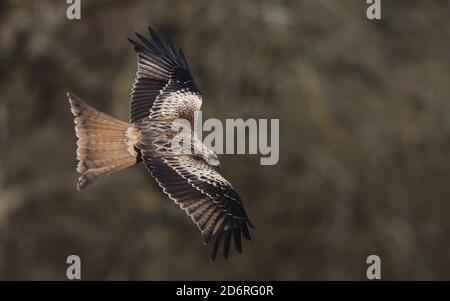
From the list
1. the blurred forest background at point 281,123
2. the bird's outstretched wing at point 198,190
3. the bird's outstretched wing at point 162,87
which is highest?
the blurred forest background at point 281,123

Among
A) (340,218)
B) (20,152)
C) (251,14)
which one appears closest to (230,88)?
(251,14)

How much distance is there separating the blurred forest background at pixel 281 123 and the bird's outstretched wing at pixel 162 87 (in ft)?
16.8

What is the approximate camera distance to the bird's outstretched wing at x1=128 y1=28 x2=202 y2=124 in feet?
24.2

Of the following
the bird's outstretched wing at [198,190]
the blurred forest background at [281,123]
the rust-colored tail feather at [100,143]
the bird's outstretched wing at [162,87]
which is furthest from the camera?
the blurred forest background at [281,123]

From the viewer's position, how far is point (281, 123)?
1488cm

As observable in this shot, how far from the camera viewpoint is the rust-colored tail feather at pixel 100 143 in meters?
6.23

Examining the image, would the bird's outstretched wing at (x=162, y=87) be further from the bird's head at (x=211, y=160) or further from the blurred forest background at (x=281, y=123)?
the blurred forest background at (x=281, y=123)

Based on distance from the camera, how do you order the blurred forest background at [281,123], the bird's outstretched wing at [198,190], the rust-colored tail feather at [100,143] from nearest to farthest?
the rust-colored tail feather at [100,143] → the bird's outstretched wing at [198,190] → the blurred forest background at [281,123]

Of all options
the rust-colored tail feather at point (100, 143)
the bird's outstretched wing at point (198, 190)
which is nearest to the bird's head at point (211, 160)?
the bird's outstretched wing at point (198, 190)

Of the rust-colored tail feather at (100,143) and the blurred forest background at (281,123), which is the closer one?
the rust-colored tail feather at (100,143)

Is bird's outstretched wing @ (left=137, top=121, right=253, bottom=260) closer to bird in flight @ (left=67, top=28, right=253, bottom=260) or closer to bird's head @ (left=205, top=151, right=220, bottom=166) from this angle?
bird in flight @ (left=67, top=28, right=253, bottom=260)

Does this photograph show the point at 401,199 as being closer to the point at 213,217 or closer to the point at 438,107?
the point at 438,107

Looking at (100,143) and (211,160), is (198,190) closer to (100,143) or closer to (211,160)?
(211,160)
